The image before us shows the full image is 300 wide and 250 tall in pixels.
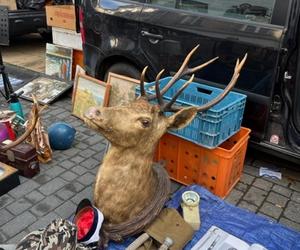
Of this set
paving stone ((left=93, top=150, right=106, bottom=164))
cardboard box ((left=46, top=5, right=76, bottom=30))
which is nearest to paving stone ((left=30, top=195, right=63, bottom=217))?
paving stone ((left=93, top=150, right=106, bottom=164))

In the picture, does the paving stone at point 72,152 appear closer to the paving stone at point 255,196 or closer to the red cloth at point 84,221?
the red cloth at point 84,221

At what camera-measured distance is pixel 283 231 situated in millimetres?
2730

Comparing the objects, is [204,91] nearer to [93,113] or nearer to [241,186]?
[241,186]

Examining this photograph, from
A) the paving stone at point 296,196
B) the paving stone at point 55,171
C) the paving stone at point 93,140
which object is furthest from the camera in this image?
the paving stone at point 93,140

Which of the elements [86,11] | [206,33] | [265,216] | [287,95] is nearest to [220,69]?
[206,33]

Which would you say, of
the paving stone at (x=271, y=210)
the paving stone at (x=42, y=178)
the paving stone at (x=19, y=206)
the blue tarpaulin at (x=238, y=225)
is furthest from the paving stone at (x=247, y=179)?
the paving stone at (x=19, y=206)

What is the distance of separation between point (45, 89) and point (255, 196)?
347 cm

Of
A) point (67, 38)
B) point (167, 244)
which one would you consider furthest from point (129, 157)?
point (67, 38)

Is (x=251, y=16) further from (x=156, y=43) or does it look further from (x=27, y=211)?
(x=27, y=211)

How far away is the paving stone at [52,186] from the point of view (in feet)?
10.5

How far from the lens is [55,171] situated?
3479mm

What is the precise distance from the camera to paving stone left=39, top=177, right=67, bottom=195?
319 centimetres

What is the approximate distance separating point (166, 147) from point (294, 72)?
133 centimetres

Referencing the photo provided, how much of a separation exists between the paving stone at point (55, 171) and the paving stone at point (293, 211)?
219 cm
